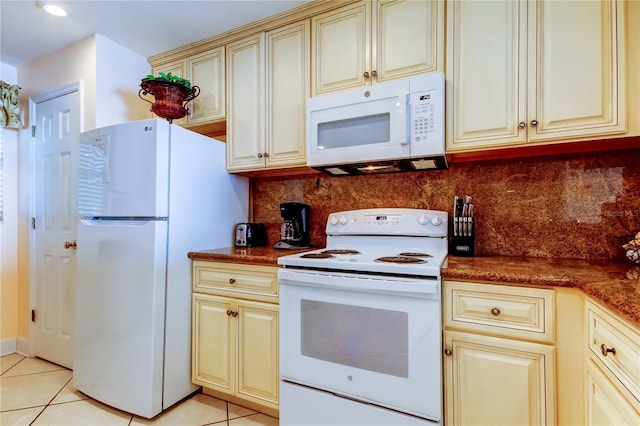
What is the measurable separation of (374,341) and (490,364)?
432 millimetres

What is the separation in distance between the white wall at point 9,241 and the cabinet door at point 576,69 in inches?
141

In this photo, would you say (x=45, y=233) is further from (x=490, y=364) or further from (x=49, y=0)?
(x=490, y=364)

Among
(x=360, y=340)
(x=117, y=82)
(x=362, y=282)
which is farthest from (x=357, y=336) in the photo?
(x=117, y=82)

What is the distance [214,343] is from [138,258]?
0.63 m

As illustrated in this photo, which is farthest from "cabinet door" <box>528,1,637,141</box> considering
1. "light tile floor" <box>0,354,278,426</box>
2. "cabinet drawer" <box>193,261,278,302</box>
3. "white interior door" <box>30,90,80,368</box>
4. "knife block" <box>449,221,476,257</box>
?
"white interior door" <box>30,90,80,368</box>

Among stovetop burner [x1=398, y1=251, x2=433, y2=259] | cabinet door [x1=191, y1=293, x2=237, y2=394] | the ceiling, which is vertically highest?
the ceiling

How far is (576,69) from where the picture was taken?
1.34 m

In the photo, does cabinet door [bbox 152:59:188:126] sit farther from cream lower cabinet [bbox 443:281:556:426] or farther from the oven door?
cream lower cabinet [bbox 443:281:556:426]

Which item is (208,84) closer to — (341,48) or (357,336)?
(341,48)

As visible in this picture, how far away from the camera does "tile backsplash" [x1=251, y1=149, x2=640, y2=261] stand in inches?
59.2

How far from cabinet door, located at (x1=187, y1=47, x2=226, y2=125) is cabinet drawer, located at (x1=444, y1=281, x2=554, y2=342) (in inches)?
71.0

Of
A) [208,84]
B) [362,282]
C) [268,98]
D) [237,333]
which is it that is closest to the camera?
[362,282]

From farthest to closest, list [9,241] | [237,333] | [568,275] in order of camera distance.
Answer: [9,241]
[237,333]
[568,275]

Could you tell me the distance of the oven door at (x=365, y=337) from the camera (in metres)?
1.23
